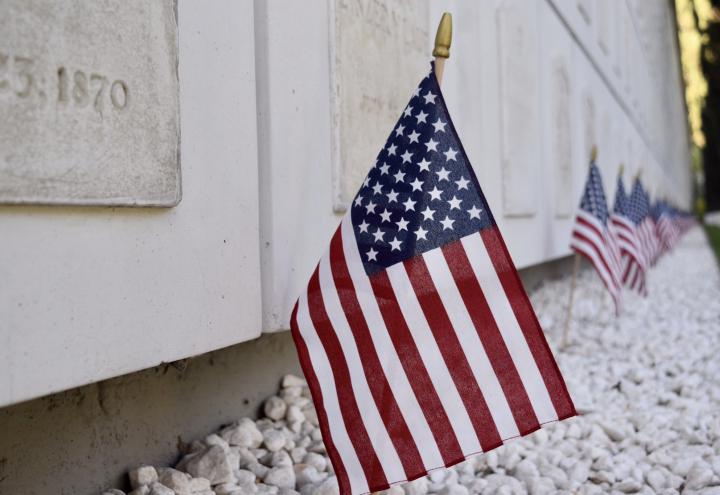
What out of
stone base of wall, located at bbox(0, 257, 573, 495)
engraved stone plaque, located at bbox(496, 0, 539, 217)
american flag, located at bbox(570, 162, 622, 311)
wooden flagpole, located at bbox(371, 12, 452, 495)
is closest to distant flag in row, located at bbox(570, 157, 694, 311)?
american flag, located at bbox(570, 162, 622, 311)

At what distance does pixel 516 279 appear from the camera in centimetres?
203

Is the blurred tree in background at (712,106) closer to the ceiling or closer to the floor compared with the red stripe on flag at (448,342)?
closer to the ceiling

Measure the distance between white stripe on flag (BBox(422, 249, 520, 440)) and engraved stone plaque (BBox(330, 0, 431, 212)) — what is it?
127cm

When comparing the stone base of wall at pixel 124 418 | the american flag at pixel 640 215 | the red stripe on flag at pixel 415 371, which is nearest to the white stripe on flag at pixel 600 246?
the american flag at pixel 640 215

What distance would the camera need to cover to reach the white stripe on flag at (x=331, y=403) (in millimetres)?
2092

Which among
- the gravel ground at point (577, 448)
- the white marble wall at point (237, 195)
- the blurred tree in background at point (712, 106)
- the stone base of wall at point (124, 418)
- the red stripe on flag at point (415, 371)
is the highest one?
the blurred tree in background at point (712, 106)

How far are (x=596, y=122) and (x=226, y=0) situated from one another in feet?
29.1

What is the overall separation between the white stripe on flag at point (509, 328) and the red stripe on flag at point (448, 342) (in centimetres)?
12

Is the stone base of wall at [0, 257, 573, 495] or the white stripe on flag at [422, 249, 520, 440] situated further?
the stone base of wall at [0, 257, 573, 495]

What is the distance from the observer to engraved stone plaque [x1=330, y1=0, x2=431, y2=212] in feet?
10.8

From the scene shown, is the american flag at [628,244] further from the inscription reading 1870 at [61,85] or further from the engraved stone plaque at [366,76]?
the inscription reading 1870 at [61,85]

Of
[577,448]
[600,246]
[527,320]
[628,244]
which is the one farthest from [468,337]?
[628,244]

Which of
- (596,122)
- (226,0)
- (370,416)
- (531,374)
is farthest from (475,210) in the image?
(596,122)

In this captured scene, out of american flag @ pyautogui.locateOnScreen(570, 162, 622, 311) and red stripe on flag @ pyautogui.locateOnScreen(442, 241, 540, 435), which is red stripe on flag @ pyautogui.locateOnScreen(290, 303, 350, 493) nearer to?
red stripe on flag @ pyautogui.locateOnScreen(442, 241, 540, 435)
